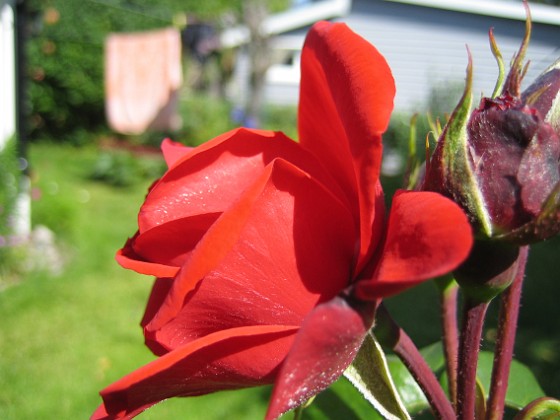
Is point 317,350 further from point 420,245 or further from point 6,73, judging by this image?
point 6,73

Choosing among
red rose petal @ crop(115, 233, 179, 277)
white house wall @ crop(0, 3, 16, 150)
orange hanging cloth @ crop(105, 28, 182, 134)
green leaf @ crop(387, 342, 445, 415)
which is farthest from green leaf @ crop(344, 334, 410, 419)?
orange hanging cloth @ crop(105, 28, 182, 134)

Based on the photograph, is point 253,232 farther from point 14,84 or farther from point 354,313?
point 14,84

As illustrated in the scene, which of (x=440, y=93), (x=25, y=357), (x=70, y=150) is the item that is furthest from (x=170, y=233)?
(x=70, y=150)

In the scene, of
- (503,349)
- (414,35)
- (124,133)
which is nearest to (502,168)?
(503,349)

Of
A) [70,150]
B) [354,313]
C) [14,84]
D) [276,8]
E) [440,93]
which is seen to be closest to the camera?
[354,313]

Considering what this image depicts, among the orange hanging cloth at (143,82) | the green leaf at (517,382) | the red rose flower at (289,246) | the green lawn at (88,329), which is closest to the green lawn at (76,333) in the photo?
the green lawn at (88,329)

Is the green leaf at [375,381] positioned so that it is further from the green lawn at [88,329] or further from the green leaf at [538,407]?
the green lawn at [88,329]

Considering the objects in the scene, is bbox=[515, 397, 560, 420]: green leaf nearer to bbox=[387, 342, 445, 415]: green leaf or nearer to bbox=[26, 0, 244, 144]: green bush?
bbox=[387, 342, 445, 415]: green leaf
